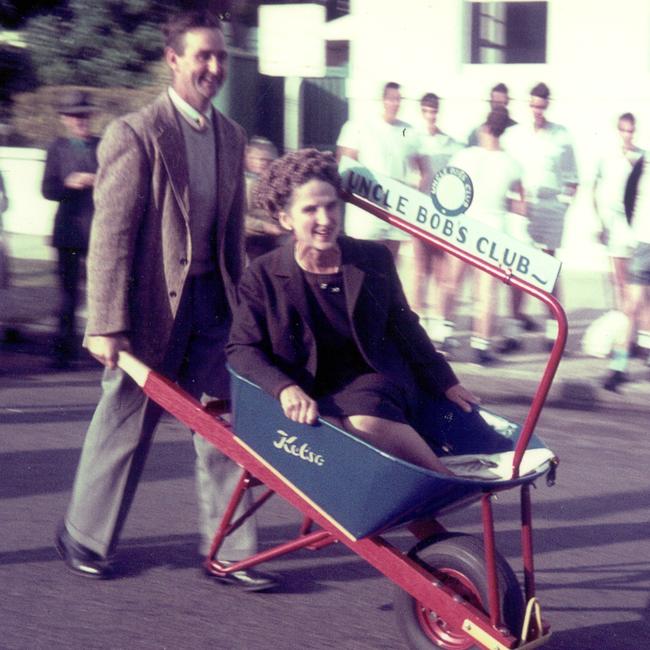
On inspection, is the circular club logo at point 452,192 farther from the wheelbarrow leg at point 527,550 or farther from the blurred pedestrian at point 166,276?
the blurred pedestrian at point 166,276

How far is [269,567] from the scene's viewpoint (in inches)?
206

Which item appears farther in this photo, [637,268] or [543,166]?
[543,166]

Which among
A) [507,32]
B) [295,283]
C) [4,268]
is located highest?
[507,32]

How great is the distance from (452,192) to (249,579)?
5.57ft

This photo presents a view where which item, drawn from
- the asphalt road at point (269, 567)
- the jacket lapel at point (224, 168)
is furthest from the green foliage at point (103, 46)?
the jacket lapel at point (224, 168)

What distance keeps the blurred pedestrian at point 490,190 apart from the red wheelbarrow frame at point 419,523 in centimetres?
530

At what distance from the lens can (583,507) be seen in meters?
6.16

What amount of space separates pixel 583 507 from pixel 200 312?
215cm

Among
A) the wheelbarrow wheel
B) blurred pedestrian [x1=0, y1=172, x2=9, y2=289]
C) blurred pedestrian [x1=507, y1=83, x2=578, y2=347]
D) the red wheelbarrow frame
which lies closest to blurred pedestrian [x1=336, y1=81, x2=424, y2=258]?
blurred pedestrian [x1=507, y1=83, x2=578, y2=347]

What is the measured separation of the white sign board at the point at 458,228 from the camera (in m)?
3.90

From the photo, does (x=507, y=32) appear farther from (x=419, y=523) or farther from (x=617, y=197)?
(x=419, y=523)

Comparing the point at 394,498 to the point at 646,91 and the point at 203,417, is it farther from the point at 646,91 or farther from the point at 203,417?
the point at 646,91

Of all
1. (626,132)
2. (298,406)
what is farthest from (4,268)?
(298,406)

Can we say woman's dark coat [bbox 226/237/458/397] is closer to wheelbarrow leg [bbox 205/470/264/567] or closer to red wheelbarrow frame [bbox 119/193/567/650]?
red wheelbarrow frame [bbox 119/193/567/650]
